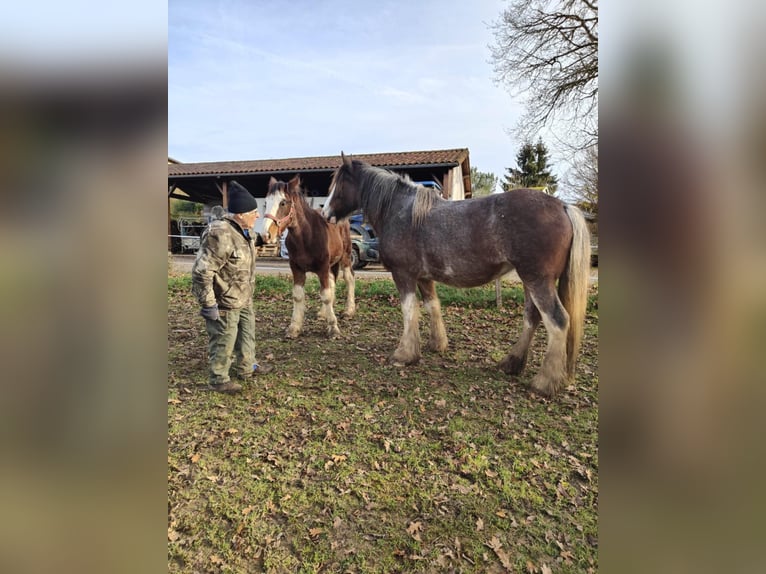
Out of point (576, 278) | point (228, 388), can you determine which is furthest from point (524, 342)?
point (228, 388)

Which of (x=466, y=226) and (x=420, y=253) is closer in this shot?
(x=466, y=226)

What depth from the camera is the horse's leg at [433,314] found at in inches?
195

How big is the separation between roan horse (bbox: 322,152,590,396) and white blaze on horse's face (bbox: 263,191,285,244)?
2.13 ft

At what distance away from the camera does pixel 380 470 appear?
2588 mm

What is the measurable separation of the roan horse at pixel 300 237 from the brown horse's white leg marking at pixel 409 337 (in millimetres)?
1558

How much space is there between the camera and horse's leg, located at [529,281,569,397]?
357 centimetres

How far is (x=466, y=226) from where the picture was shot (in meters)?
3.94

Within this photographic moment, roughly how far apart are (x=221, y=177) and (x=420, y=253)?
54.3 feet

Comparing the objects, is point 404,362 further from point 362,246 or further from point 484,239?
point 362,246

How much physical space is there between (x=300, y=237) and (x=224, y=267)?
1.78m

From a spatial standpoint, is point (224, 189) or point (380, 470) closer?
point (380, 470)

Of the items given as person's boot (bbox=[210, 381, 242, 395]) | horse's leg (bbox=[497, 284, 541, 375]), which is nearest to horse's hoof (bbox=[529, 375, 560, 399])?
horse's leg (bbox=[497, 284, 541, 375])
